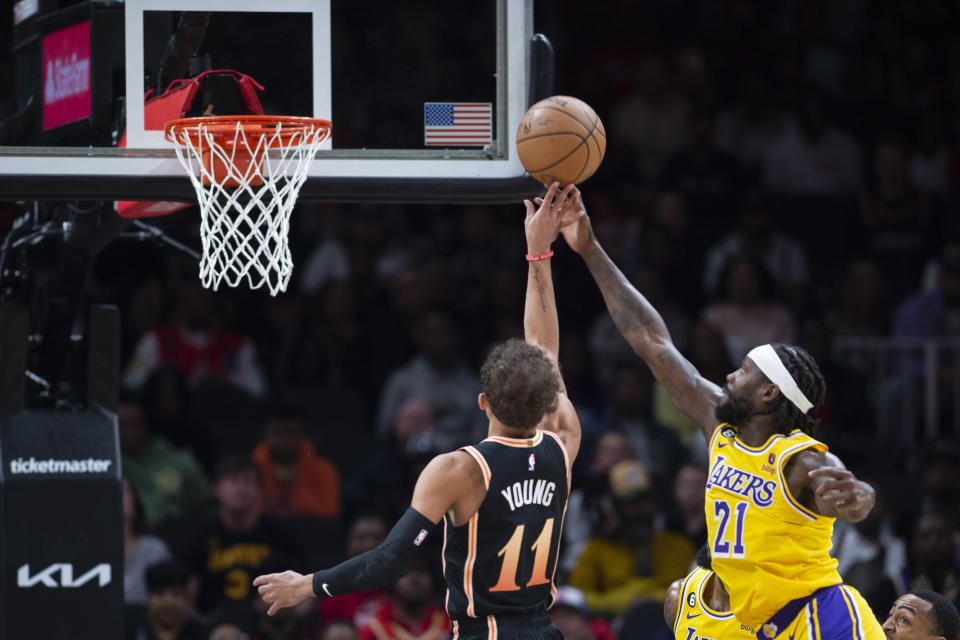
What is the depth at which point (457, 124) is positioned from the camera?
549cm

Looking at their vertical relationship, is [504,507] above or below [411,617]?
above

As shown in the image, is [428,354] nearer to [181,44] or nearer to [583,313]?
[583,313]

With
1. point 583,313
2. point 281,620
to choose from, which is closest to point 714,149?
point 583,313

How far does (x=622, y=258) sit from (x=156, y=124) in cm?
556

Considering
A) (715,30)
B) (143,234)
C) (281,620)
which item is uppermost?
(715,30)

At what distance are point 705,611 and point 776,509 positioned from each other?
0.58 metres

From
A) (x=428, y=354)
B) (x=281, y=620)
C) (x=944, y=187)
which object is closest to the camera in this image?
(x=281, y=620)

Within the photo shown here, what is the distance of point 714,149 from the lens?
11211mm

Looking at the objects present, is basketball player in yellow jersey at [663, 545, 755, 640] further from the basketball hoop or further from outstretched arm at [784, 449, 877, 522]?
the basketball hoop

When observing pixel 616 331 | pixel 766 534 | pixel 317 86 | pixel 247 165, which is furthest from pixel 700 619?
pixel 616 331

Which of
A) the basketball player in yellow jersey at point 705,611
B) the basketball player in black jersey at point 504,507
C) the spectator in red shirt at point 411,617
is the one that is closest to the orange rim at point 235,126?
the basketball player in black jersey at point 504,507

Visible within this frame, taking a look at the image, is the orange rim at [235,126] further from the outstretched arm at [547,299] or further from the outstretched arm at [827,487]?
the outstretched arm at [827,487]

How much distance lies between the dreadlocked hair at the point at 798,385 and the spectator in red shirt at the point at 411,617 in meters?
3.02

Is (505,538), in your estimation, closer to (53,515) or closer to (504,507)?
(504,507)
